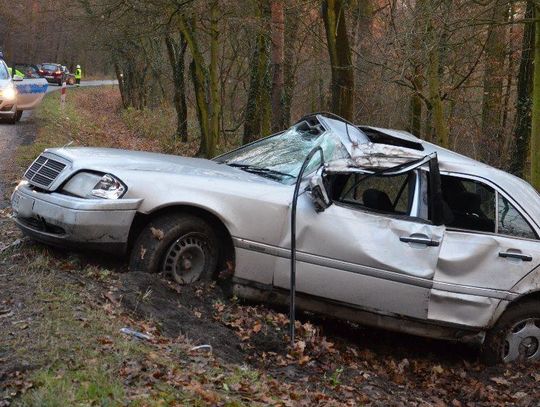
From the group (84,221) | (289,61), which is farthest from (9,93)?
(84,221)

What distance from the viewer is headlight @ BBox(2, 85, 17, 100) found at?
64.7ft

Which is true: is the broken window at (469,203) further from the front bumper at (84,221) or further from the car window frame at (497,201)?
the front bumper at (84,221)

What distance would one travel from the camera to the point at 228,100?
3381 cm

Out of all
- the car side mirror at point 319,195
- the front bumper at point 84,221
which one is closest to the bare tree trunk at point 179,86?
the front bumper at point 84,221

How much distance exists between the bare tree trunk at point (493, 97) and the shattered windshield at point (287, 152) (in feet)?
37.5

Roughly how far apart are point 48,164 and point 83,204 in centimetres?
76

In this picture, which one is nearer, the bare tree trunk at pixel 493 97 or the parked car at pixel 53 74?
the bare tree trunk at pixel 493 97

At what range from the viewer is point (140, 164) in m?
6.02

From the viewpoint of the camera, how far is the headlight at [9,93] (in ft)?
64.7

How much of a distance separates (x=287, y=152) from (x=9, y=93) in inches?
604

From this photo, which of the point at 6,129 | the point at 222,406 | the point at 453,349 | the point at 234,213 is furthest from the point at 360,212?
the point at 6,129

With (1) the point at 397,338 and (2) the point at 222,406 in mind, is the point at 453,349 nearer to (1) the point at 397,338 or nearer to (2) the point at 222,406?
(1) the point at 397,338

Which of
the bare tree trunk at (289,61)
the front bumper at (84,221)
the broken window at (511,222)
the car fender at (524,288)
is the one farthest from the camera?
the bare tree trunk at (289,61)

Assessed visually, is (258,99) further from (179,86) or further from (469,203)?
(469,203)
